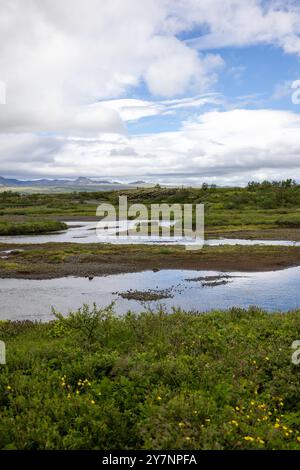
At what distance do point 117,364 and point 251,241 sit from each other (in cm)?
4911

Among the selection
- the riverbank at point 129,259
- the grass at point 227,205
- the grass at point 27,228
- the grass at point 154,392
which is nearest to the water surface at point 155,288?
the riverbank at point 129,259

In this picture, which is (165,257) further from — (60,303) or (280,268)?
(60,303)

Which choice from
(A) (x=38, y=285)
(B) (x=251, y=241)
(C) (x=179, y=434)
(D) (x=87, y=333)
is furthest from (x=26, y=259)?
(C) (x=179, y=434)

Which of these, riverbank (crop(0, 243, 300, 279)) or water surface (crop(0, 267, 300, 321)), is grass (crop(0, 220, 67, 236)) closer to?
Result: riverbank (crop(0, 243, 300, 279))

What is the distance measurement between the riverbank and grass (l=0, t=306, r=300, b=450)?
78.2 feet

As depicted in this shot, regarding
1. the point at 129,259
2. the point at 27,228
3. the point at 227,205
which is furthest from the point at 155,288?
the point at 227,205

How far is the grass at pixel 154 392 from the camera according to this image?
290 inches

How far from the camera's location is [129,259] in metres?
43.7

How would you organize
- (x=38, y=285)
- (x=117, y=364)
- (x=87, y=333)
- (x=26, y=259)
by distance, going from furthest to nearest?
(x=26, y=259) < (x=38, y=285) < (x=87, y=333) < (x=117, y=364)

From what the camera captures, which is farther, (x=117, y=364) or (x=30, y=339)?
(x=30, y=339)

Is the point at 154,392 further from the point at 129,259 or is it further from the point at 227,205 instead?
the point at 227,205

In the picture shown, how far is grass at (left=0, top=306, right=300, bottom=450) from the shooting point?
7.37 m

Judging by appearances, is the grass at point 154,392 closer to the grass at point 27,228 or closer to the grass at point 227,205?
the grass at point 227,205

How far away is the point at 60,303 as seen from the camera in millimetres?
25859
